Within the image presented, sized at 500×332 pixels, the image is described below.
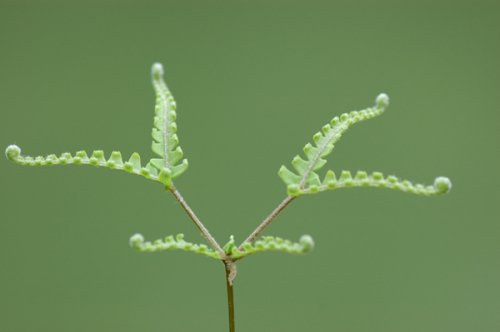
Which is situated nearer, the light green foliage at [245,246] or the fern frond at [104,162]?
the light green foliage at [245,246]

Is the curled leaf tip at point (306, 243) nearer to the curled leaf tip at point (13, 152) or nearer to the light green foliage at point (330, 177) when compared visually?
the light green foliage at point (330, 177)

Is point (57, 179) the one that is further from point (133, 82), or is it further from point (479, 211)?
point (479, 211)

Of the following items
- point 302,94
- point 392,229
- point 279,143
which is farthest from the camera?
point 302,94

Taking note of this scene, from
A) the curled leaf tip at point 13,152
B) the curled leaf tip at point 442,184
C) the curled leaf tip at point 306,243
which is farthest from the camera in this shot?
the curled leaf tip at point 13,152

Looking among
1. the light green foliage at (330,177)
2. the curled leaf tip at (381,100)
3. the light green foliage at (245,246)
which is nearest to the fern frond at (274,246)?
the light green foliage at (245,246)

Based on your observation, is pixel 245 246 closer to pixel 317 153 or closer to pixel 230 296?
pixel 230 296

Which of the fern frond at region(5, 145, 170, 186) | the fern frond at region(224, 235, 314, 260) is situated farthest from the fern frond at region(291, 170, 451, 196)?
the fern frond at region(5, 145, 170, 186)

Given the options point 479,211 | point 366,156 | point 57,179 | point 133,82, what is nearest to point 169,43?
point 133,82

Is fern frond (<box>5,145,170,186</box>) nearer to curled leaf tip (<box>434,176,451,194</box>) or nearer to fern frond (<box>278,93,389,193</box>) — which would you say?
fern frond (<box>278,93,389,193</box>)
